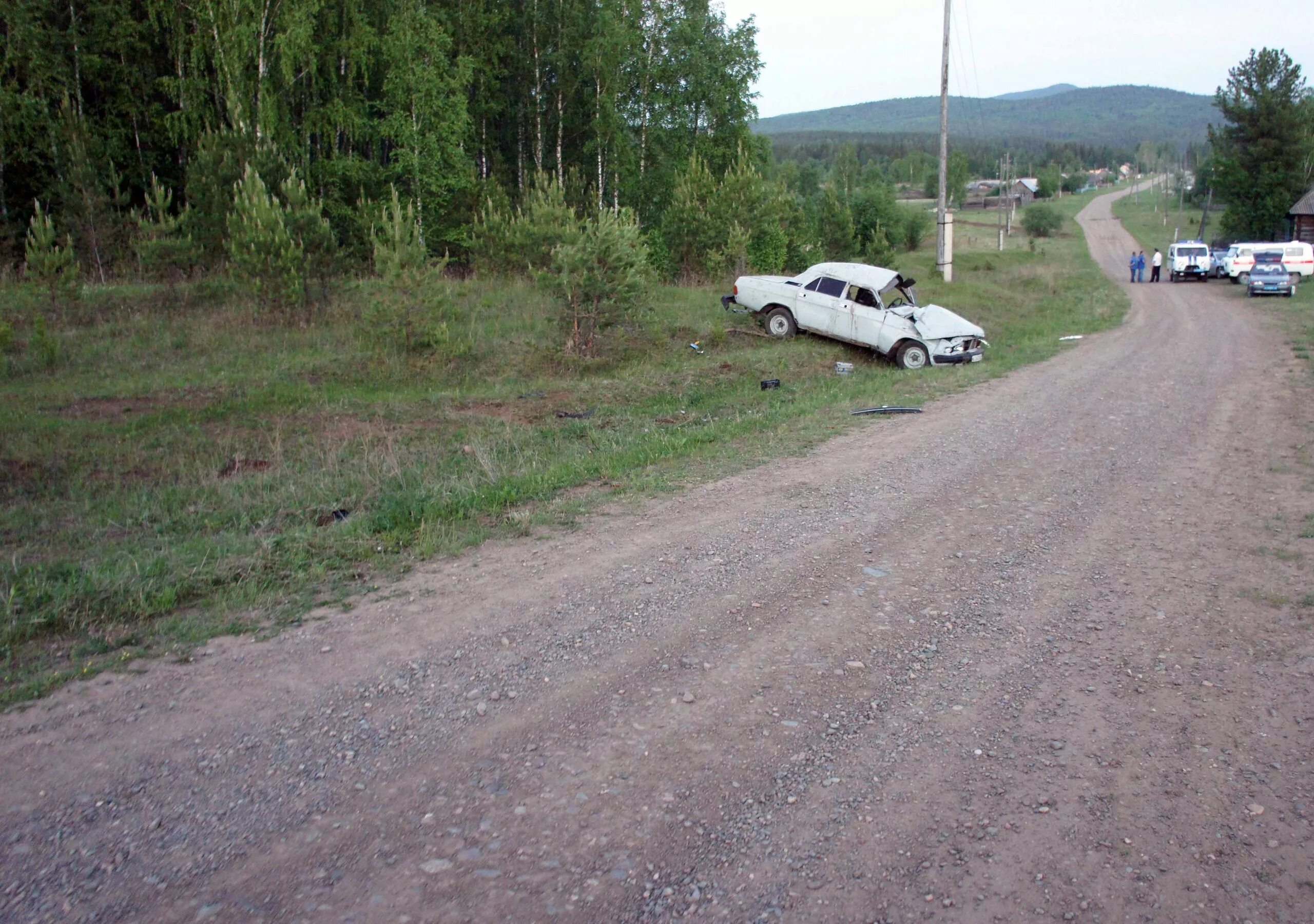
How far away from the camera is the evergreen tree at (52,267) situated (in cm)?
1866

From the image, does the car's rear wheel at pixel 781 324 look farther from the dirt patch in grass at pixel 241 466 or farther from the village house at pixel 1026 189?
the village house at pixel 1026 189

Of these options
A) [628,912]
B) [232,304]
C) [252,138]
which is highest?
[252,138]

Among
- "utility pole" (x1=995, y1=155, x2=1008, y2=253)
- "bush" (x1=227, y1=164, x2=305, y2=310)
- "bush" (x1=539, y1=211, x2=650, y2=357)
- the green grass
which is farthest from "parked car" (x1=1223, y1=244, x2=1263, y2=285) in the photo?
"bush" (x1=227, y1=164, x2=305, y2=310)

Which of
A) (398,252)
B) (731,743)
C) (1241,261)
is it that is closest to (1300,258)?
(1241,261)

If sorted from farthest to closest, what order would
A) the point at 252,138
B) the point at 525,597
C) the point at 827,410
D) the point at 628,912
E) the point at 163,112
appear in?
1. the point at 163,112
2. the point at 252,138
3. the point at 827,410
4. the point at 525,597
5. the point at 628,912

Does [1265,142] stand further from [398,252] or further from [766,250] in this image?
[398,252]

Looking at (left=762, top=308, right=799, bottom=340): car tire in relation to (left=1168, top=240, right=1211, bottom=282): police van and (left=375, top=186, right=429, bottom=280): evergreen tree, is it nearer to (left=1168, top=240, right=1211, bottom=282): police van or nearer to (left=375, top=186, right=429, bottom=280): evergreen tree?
(left=375, top=186, right=429, bottom=280): evergreen tree

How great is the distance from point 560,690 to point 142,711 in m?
2.06

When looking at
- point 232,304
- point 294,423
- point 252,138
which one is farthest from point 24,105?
point 294,423

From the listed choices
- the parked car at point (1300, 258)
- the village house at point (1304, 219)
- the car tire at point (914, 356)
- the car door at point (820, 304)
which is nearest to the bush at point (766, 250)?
the car door at point (820, 304)

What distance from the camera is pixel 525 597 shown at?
5957mm

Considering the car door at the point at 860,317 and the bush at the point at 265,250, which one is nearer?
the car door at the point at 860,317

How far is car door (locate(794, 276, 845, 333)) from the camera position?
746 inches

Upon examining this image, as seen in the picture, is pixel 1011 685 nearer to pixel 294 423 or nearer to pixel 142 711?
pixel 142 711
